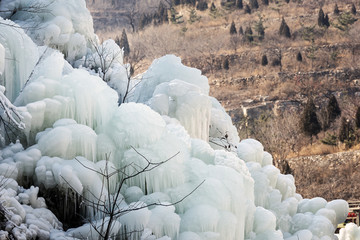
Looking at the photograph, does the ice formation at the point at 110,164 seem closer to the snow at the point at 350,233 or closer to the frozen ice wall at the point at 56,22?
the frozen ice wall at the point at 56,22

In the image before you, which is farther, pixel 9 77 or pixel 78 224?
pixel 9 77

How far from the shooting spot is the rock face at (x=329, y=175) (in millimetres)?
24250

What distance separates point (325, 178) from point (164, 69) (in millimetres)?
17197

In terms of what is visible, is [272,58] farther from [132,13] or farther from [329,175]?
[132,13]

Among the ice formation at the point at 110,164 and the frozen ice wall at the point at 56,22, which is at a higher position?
the frozen ice wall at the point at 56,22

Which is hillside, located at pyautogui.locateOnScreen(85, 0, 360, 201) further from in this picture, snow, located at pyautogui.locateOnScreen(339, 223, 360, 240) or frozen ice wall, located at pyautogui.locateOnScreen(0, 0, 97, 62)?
frozen ice wall, located at pyautogui.locateOnScreen(0, 0, 97, 62)

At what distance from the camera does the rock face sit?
79.6 ft

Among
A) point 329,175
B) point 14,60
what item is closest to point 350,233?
point 14,60

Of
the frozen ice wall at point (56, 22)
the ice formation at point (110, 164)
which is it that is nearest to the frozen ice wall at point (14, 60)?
the ice formation at point (110, 164)

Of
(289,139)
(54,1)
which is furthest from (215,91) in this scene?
(54,1)

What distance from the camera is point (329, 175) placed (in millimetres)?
25844

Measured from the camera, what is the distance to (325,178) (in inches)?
1008

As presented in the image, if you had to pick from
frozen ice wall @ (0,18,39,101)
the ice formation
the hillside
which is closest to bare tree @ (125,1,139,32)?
the hillside

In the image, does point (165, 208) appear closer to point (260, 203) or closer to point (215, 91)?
point (260, 203)
